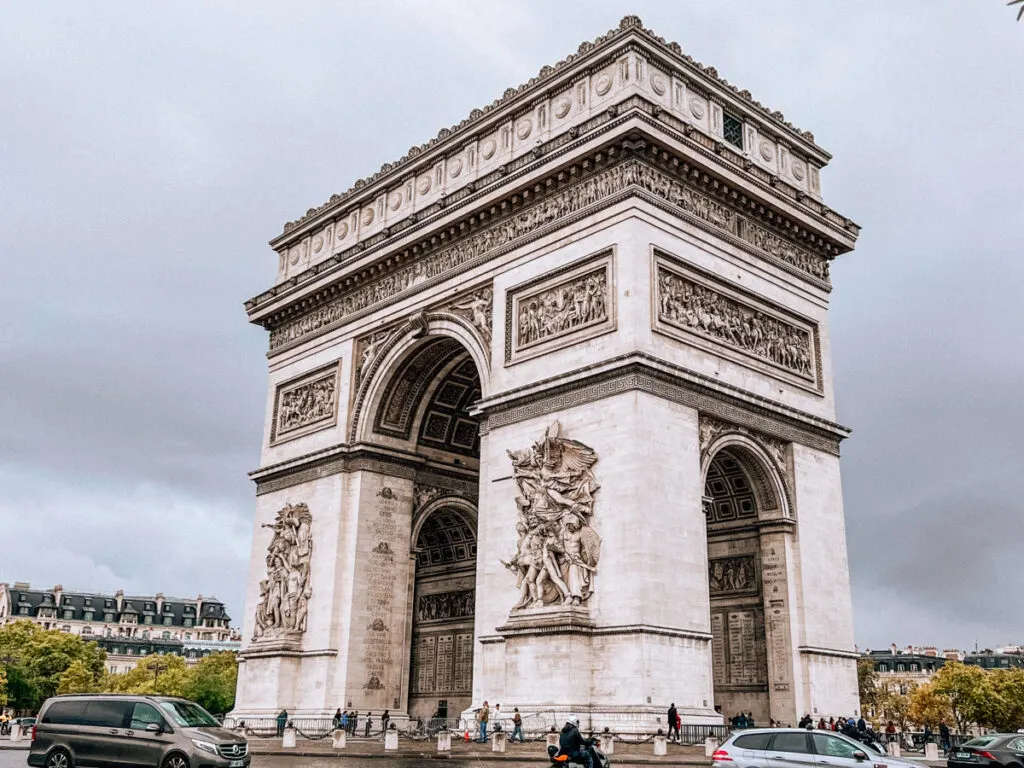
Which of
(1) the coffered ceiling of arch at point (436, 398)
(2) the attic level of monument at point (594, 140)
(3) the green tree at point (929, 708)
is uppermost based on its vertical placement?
(2) the attic level of monument at point (594, 140)

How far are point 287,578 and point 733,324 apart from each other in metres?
15.9

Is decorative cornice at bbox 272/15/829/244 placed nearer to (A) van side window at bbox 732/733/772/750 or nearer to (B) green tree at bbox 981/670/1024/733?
(A) van side window at bbox 732/733/772/750

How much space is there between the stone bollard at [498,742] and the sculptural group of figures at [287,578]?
1099 centimetres

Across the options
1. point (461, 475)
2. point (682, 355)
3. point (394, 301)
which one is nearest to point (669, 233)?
point (682, 355)

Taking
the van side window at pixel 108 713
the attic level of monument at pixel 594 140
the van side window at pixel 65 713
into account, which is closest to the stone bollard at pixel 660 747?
the van side window at pixel 108 713

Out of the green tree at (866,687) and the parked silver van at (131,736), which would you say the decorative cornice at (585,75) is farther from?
the green tree at (866,687)

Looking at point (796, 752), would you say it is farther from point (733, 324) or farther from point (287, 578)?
point (287, 578)

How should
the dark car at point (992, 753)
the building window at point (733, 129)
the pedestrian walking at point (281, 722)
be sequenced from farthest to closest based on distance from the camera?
the building window at point (733, 129) < the pedestrian walking at point (281, 722) < the dark car at point (992, 753)

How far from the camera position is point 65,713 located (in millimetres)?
17297

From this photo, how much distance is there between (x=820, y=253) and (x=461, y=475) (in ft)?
44.6

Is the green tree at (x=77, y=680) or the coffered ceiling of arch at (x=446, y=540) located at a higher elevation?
the coffered ceiling of arch at (x=446, y=540)

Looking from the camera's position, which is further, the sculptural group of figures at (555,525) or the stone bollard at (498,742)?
the sculptural group of figures at (555,525)

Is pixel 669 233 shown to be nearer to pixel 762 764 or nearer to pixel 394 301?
pixel 394 301

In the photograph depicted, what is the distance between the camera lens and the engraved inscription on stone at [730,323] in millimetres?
27062
